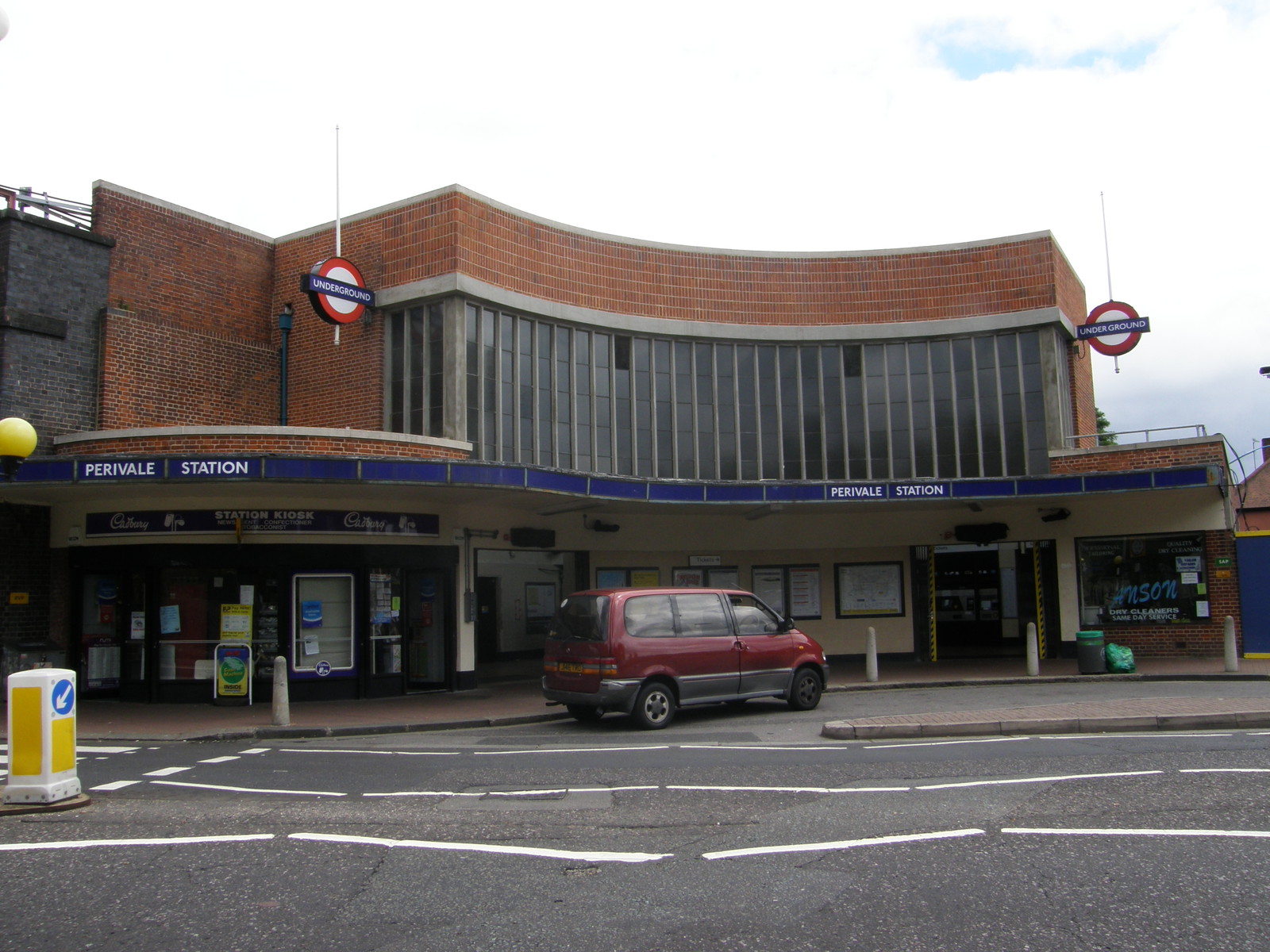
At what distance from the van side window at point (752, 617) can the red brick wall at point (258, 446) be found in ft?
16.9

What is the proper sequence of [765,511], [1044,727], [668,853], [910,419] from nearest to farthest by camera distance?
[668,853]
[1044,727]
[765,511]
[910,419]

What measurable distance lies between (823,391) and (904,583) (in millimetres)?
4392

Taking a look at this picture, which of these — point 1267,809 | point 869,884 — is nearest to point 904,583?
point 1267,809

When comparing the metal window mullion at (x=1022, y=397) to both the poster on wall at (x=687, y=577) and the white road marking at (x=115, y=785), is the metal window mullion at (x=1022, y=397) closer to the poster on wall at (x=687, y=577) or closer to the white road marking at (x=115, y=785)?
the poster on wall at (x=687, y=577)

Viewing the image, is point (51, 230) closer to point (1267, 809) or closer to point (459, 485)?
point (459, 485)

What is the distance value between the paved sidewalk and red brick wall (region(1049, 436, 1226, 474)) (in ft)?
12.3

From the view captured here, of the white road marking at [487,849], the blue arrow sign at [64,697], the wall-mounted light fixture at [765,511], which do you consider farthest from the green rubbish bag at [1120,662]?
the blue arrow sign at [64,697]

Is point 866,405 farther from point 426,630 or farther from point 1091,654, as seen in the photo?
point 426,630

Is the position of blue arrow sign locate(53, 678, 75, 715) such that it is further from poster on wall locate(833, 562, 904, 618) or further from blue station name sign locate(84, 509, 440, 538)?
poster on wall locate(833, 562, 904, 618)

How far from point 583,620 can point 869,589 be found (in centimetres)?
1011

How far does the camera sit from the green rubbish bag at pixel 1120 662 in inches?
672

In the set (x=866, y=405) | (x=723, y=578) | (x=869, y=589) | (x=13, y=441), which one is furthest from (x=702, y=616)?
(x=866, y=405)

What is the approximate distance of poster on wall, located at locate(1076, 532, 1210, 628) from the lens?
19.1 m

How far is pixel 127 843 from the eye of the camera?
675 centimetres
